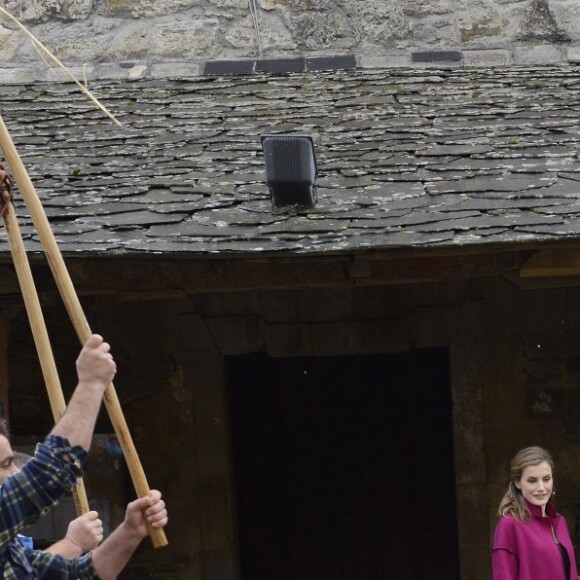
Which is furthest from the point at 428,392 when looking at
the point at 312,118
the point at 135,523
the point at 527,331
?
the point at 135,523

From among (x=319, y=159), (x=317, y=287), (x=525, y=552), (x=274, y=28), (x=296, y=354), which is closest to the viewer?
(x=525, y=552)

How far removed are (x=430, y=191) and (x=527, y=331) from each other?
1.48 m

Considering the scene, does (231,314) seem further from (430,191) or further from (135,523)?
(135,523)

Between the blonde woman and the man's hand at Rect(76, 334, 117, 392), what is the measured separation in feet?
6.58

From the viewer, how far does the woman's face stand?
434cm

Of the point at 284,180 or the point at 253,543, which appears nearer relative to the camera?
the point at 284,180

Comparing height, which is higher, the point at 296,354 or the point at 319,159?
the point at 319,159

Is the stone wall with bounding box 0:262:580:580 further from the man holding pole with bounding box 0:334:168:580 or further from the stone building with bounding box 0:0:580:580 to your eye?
the man holding pole with bounding box 0:334:168:580

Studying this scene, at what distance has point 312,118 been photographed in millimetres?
5863

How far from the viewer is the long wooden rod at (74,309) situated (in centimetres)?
306

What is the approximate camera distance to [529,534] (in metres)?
4.35

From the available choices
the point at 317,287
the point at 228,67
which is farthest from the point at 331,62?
the point at 317,287

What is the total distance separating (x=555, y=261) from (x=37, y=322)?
2470 millimetres

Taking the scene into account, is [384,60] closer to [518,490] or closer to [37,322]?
[518,490]
